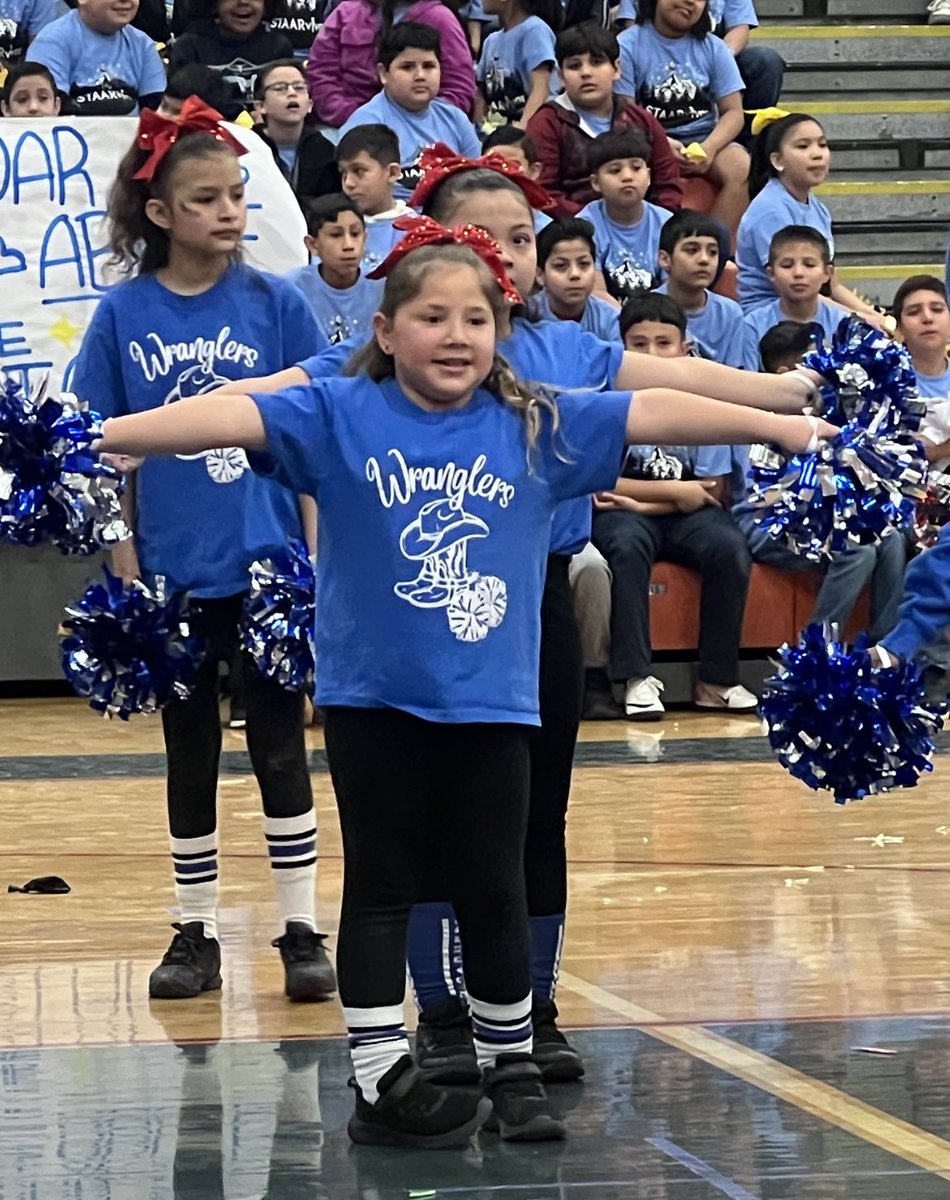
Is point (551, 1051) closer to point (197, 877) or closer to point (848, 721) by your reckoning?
point (848, 721)

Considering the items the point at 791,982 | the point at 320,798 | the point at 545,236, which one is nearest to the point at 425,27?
the point at 545,236

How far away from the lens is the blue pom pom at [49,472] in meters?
3.49

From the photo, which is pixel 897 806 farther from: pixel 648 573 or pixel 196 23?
pixel 196 23

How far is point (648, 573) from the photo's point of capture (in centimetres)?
833

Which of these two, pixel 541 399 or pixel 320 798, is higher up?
pixel 541 399

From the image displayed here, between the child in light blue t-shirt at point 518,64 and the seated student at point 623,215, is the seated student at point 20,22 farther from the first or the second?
the seated student at point 623,215

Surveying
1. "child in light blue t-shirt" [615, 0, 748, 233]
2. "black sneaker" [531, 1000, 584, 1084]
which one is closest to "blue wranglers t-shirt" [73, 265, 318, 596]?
"black sneaker" [531, 1000, 584, 1084]

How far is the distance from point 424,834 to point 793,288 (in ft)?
19.8

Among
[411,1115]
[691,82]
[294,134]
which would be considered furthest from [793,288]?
[411,1115]

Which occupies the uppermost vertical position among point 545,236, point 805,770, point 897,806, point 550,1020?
point 545,236

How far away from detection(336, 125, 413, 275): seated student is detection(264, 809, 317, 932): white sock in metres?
4.62

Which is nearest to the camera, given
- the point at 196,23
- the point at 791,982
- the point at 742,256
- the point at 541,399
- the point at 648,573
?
the point at 541,399

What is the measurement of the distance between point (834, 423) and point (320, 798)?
11.0 feet

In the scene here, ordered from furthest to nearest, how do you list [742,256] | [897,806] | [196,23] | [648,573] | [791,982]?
[196,23], [742,256], [648,573], [897,806], [791,982]
